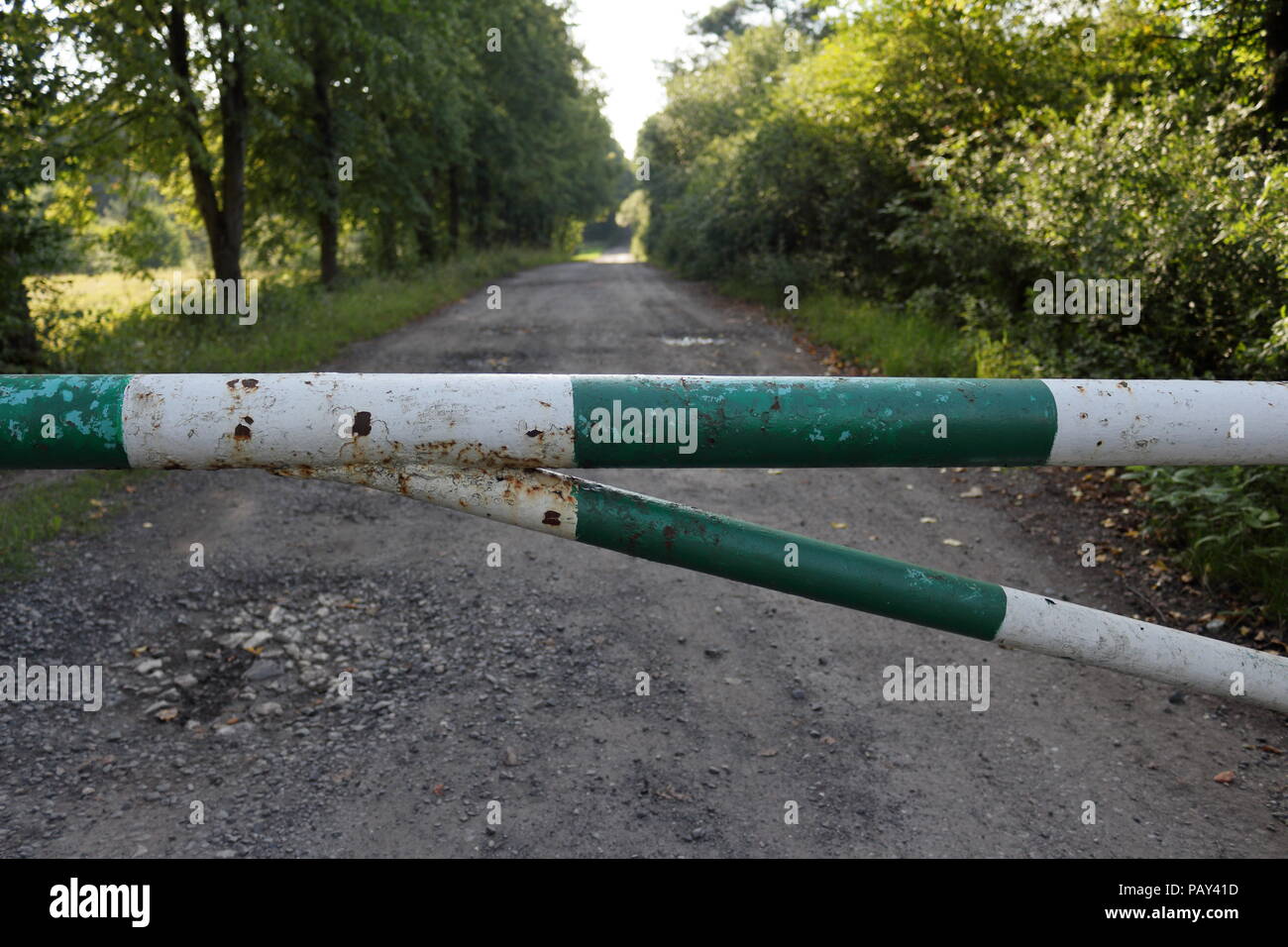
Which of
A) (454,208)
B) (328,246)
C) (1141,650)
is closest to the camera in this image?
(1141,650)

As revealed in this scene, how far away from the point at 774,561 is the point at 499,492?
0.52 meters

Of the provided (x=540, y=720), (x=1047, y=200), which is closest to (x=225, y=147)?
(x=1047, y=200)

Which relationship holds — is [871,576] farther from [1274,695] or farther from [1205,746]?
[1205,746]

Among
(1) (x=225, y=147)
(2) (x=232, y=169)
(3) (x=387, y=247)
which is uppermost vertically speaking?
(3) (x=387, y=247)

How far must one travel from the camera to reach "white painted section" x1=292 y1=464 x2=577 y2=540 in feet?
5.42

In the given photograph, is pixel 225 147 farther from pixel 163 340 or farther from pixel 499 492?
pixel 499 492

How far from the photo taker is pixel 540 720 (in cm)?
347

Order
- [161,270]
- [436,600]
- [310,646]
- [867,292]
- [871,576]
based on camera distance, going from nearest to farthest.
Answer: [871,576] < [310,646] < [436,600] < [867,292] < [161,270]

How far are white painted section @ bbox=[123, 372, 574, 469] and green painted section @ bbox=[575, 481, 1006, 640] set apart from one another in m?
0.20

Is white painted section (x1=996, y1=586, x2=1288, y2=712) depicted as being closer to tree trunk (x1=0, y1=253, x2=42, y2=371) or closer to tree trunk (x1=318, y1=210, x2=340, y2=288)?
tree trunk (x1=0, y1=253, x2=42, y2=371)

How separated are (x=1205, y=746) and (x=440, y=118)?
75.2ft

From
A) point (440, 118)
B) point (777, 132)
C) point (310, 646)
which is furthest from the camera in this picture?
point (440, 118)

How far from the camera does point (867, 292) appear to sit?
600 inches
